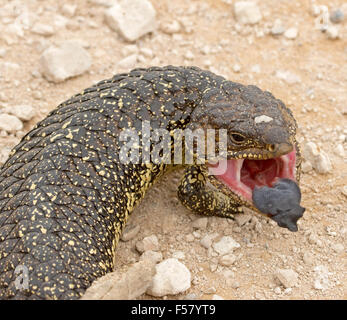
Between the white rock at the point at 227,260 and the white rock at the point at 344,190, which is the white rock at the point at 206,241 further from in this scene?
the white rock at the point at 344,190

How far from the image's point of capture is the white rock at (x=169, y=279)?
4.97 m

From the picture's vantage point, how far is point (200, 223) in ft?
19.0

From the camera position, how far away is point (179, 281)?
197 inches

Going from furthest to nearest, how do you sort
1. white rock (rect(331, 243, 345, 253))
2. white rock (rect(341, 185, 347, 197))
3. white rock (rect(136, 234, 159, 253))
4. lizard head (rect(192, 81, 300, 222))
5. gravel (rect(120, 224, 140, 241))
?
white rock (rect(341, 185, 347, 197)), gravel (rect(120, 224, 140, 241)), white rock (rect(136, 234, 159, 253)), white rock (rect(331, 243, 345, 253)), lizard head (rect(192, 81, 300, 222))

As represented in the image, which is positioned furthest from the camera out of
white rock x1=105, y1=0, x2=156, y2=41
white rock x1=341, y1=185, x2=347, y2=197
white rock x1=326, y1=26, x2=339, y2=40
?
white rock x1=326, y1=26, x2=339, y2=40

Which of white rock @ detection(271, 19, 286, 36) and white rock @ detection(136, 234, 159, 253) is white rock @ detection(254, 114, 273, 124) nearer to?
white rock @ detection(136, 234, 159, 253)

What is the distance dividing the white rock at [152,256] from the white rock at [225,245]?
552mm

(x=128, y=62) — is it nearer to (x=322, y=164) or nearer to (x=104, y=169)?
(x=104, y=169)

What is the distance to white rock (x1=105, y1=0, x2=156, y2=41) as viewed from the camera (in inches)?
307

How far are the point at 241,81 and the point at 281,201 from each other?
9.55 feet

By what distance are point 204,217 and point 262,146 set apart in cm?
131

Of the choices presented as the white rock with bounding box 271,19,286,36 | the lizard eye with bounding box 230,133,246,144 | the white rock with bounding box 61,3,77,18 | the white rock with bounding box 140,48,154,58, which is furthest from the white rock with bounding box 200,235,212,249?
the white rock with bounding box 61,3,77,18

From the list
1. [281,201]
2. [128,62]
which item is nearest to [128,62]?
[128,62]

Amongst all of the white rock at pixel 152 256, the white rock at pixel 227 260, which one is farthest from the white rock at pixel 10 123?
the white rock at pixel 227 260
